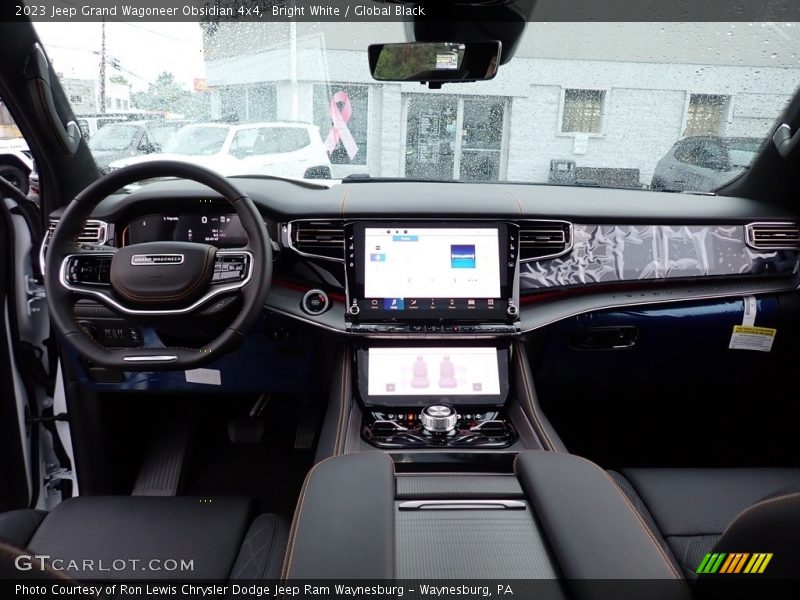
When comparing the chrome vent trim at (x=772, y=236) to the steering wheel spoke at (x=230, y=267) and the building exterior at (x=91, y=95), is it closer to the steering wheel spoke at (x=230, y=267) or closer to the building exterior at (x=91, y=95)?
the steering wheel spoke at (x=230, y=267)

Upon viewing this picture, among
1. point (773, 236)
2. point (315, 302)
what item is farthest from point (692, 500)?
point (315, 302)

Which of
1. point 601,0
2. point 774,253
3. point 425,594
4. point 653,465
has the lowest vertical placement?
point 653,465

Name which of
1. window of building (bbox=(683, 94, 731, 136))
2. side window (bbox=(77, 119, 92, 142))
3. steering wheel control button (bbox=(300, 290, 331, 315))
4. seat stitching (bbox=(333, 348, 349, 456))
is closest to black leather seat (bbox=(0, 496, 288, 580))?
seat stitching (bbox=(333, 348, 349, 456))

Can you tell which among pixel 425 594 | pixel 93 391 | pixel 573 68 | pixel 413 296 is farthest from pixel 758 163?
pixel 93 391

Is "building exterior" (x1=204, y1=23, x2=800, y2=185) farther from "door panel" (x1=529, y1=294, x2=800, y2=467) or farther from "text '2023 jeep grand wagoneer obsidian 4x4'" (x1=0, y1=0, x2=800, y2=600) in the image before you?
"door panel" (x1=529, y1=294, x2=800, y2=467)

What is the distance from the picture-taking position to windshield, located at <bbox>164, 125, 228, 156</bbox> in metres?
2.21

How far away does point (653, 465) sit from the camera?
2625 millimetres

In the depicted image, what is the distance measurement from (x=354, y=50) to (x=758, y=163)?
1.71 metres

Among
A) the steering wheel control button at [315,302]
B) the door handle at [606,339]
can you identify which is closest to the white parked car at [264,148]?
the steering wheel control button at [315,302]

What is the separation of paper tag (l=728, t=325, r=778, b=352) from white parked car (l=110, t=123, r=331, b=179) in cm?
175

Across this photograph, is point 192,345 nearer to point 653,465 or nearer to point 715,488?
point 715,488

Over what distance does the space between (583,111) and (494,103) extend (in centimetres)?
37

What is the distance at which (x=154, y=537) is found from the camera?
59.4 inches

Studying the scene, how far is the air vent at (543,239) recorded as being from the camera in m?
2.10
